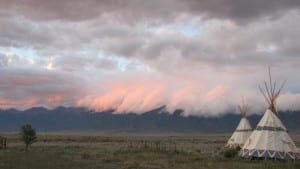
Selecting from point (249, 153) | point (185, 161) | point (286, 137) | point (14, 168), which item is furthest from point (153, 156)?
point (14, 168)

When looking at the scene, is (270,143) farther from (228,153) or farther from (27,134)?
(27,134)

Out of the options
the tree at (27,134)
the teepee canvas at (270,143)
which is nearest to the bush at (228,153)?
the teepee canvas at (270,143)

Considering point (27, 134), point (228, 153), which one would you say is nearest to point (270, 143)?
point (228, 153)

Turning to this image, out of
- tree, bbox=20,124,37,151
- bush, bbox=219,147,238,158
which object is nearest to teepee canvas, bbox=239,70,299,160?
bush, bbox=219,147,238,158

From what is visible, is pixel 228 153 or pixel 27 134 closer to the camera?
pixel 228 153

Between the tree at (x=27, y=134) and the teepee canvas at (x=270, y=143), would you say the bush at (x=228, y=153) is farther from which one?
the tree at (x=27, y=134)

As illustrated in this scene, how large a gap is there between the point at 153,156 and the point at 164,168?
9.20 metres

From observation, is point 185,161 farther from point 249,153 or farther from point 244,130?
point 244,130

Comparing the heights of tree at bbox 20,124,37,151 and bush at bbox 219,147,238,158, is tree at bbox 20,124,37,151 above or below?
above

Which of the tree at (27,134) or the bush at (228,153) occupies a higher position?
the tree at (27,134)

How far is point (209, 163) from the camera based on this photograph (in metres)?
33.2

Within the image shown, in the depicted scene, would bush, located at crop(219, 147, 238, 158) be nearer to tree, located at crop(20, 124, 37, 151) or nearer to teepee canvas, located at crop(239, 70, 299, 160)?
teepee canvas, located at crop(239, 70, 299, 160)

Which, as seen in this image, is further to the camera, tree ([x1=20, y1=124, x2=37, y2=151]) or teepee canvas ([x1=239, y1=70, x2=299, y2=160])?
tree ([x1=20, y1=124, x2=37, y2=151])

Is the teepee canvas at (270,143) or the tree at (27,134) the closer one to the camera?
the teepee canvas at (270,143)
